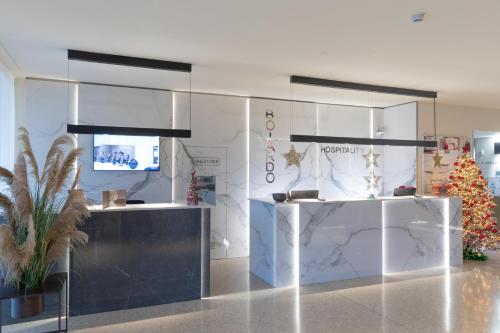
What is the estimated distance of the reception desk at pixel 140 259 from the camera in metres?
4.07

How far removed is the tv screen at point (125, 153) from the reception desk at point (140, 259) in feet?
6.24

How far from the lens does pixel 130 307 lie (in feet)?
13.9

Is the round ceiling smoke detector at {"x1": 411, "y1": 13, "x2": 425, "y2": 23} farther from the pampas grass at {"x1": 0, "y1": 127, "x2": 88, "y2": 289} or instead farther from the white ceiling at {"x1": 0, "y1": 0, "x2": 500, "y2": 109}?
the pampas grass at {"x1": 0, "y1": 127, "x2": 88, "y2": 289}

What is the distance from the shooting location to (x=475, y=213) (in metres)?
6.49

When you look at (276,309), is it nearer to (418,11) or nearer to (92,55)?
(418,11)

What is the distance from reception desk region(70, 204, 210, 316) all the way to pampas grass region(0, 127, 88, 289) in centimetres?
26

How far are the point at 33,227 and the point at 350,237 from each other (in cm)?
416

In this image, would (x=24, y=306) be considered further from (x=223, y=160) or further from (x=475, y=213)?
(x=475, y=213)

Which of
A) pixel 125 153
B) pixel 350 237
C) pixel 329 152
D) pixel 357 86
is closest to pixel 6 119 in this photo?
pixel 125 153

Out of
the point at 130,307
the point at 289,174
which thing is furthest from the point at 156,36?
the point at 289,174

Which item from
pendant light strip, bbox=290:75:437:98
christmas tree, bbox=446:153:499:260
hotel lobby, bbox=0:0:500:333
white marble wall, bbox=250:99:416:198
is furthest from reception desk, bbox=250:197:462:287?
pendant light strip, bbox=290:75:437:98

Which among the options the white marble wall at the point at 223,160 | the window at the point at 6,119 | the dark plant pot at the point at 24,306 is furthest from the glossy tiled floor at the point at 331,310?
the window at the point at 6,119

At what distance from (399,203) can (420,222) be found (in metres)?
0.54

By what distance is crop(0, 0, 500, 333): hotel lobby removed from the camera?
3.61 m
